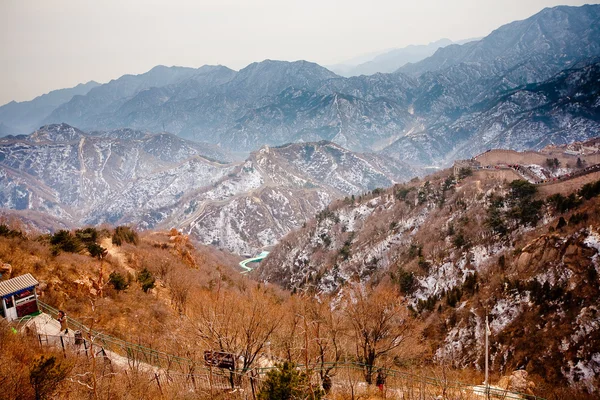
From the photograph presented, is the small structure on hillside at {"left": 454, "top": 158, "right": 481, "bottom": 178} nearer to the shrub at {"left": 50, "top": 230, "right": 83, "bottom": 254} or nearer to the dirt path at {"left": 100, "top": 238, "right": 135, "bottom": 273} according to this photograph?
the dirt path at {"left": 100, "top": 238, "right": 135, "bottom": 273}

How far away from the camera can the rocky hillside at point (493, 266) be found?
34375 millimetres

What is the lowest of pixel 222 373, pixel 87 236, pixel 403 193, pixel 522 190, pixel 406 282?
pixel 406 282

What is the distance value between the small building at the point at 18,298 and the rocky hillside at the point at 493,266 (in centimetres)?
2217

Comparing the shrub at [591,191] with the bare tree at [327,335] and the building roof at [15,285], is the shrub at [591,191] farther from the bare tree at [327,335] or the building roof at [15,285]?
the building roof at [15,285]

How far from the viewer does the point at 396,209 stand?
113 meters

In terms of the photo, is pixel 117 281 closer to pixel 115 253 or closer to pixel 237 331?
pixel 115 253

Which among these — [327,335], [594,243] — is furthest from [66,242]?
[594,243]

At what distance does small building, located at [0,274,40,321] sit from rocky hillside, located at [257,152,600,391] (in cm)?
2217

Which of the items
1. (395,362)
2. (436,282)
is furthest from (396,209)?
(395,362)

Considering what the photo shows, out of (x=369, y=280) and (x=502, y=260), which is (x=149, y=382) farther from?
(x=369, y=280)

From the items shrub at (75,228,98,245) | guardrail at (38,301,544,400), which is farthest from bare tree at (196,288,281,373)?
shrub at (75,228,98,245)

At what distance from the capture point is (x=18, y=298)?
2364 centimetres

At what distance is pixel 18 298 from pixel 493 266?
56.0 metres

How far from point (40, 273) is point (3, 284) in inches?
266
